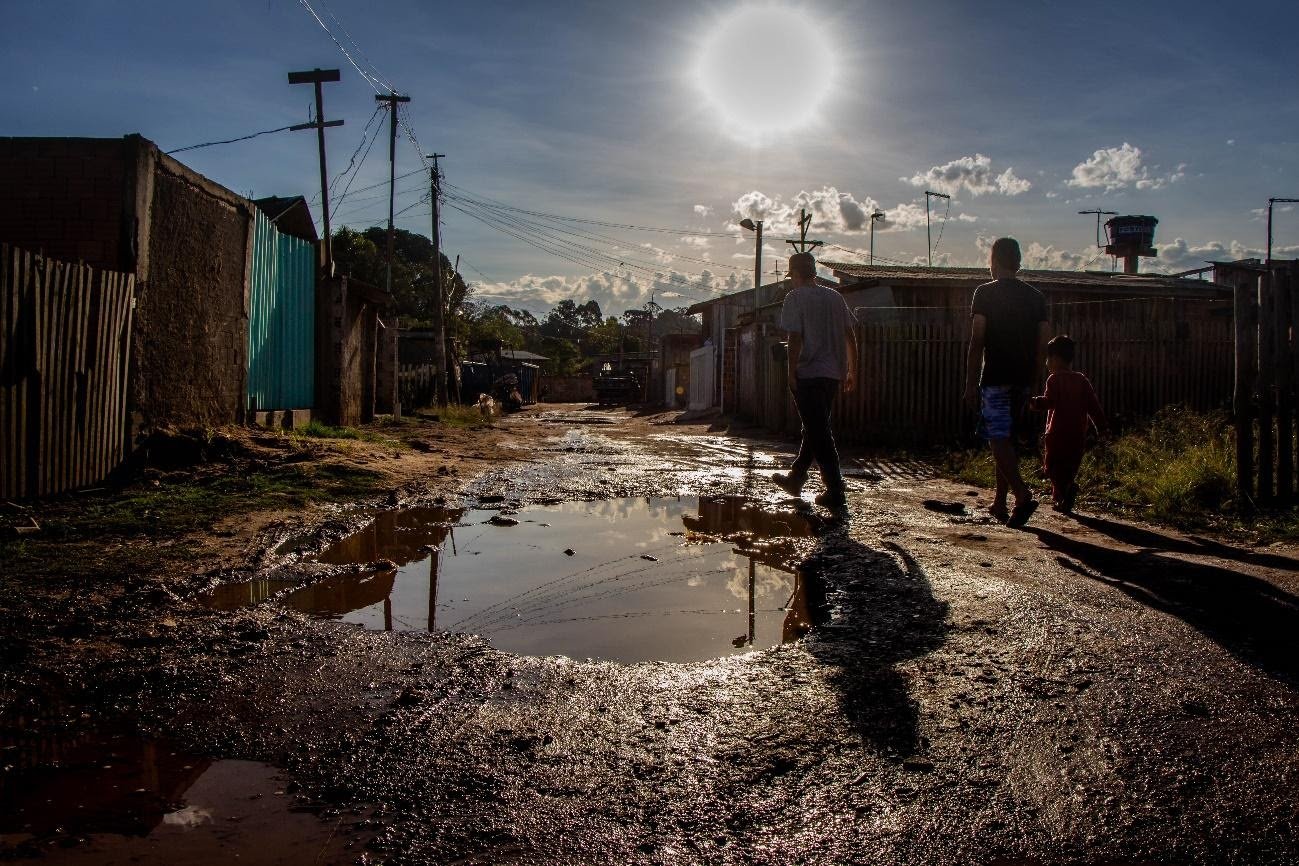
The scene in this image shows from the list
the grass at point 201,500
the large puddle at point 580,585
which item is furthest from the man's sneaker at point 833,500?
the grass at point 201,500

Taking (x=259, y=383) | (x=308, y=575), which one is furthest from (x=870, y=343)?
(x=308, y=575)

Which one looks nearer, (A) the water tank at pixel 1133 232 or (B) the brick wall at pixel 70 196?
(B) the brick wall at pixel 70 196

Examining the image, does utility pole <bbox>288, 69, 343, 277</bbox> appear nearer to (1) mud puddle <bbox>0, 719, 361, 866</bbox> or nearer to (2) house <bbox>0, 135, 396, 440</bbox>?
(2) house <bbox>0, 135, 396, 440</bbox>

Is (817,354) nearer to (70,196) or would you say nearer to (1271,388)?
(1271,388)

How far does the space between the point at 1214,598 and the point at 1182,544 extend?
135cm

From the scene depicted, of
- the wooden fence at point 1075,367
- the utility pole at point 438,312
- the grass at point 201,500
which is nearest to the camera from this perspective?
the grass at point 201,500

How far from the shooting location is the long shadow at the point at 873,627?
7.30 feet

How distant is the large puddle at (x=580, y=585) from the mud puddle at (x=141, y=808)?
104cm

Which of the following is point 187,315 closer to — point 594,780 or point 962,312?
point 594,780

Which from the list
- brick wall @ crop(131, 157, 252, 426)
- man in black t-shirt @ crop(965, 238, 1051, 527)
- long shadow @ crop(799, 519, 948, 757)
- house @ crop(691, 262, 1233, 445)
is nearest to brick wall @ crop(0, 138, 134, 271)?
brick wall @ crop(131, 157, 252, 426)

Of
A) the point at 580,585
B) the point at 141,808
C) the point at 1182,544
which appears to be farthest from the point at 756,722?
the point at 1182,544

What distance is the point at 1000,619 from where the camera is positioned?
10.1ft

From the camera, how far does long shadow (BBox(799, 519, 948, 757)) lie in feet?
7.30

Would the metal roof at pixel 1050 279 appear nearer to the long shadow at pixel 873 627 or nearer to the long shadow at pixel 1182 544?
the long shadow at pixel 1182 544
